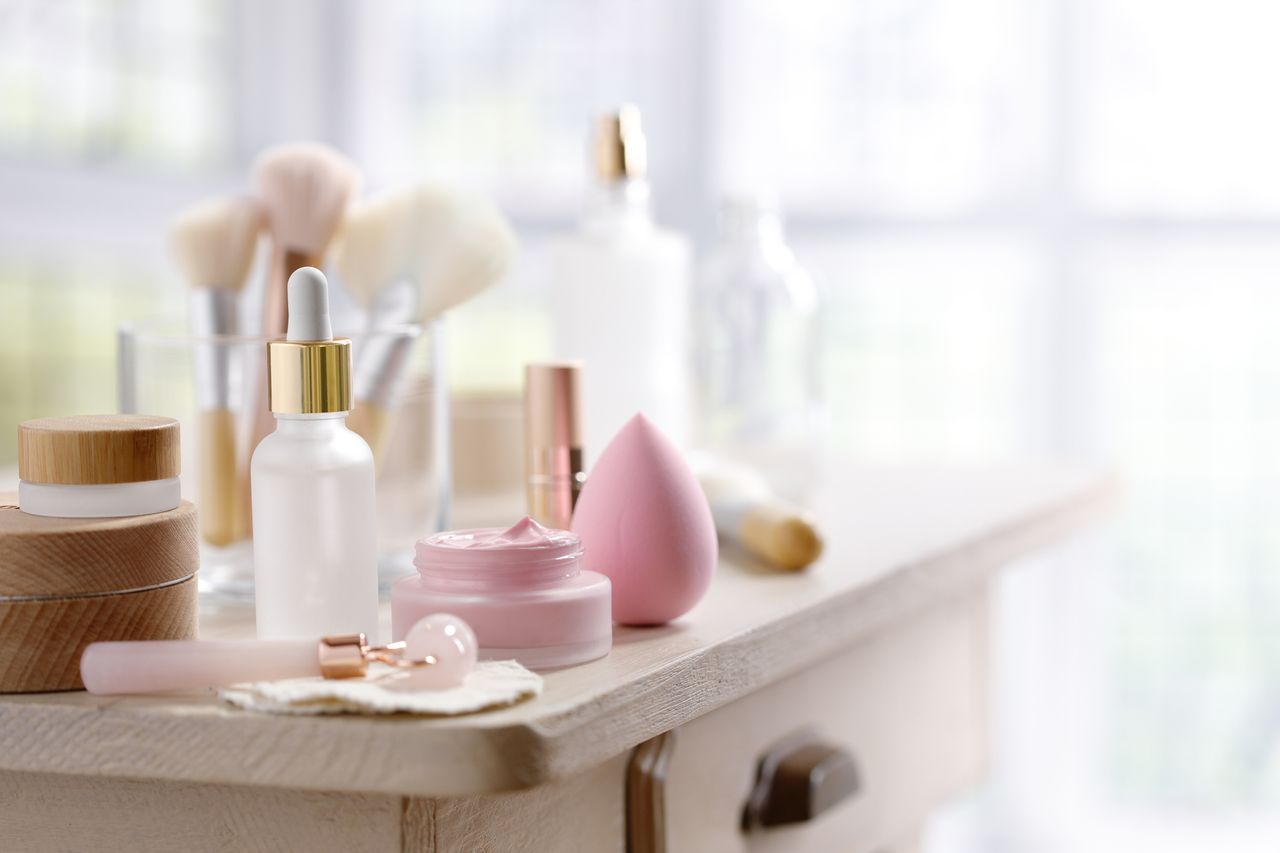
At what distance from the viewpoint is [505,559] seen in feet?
1.47

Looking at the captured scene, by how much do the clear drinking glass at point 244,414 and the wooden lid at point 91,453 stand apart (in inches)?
5.1

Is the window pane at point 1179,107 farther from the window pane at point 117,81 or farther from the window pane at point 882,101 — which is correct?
the window pane at point 117,81

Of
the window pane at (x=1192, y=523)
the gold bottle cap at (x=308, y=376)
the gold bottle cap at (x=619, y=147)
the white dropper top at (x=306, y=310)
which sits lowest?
the window pane at (x=1192, y=523)

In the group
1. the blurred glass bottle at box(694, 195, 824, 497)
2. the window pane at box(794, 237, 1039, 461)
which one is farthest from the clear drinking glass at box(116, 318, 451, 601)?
the window pane at box(794, 237, 1039, 461)

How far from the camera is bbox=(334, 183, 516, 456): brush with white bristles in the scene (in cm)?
59

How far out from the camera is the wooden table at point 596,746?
387mm

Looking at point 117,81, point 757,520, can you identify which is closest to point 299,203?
point 757,520

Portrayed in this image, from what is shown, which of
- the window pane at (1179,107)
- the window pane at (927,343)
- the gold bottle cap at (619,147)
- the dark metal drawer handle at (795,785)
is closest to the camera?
the dark metal drawer handle at (795,785)

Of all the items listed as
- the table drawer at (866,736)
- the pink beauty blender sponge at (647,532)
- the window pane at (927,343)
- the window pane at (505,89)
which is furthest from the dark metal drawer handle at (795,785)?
the window pane at (505,89)

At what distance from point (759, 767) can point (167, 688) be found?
0.93 feet

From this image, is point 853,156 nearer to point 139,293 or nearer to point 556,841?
point 139,293

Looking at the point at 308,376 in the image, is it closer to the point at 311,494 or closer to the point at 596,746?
the point at 311,494

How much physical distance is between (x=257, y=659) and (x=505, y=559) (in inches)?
3.1

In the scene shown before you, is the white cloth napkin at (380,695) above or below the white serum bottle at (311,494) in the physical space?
below
